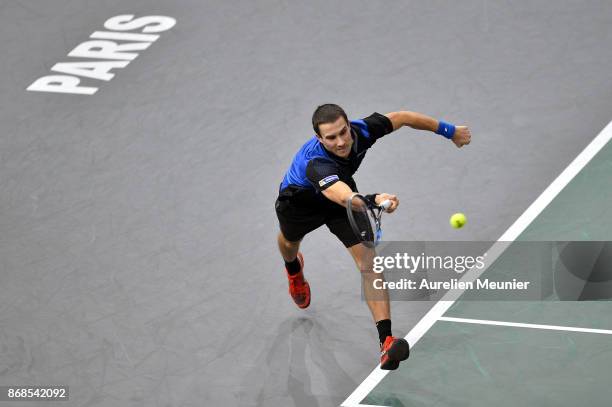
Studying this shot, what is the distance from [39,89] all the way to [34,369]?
14.4ft

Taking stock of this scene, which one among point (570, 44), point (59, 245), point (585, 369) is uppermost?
point (570, 44)

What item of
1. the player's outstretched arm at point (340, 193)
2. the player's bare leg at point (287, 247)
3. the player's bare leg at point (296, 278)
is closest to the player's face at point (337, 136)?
the player's outstretched arm at point (340, 193)

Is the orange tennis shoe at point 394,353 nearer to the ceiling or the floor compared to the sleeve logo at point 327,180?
nearer to the floor

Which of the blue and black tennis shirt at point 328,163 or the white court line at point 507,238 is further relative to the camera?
the white court line at point 507,238

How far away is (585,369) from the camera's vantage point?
22.7 ft

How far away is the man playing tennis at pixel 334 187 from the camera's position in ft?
21.6

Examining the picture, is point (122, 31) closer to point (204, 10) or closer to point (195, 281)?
point (204, 10)

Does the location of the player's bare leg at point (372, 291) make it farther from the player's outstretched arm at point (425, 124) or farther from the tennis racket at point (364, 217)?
the player's outstretched arm at point (425, 124)

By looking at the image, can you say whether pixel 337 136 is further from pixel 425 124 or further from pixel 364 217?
pixel 425 124

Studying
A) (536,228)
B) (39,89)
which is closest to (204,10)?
(39,89)

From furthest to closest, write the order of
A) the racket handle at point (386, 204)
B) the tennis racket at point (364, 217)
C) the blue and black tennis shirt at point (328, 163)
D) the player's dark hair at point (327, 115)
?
the blue and black tennis shirt at point (328, 163)
the player's dark hair at point (327, 115)
the tennis racket at point (364, 217)
the racket handle at point (386, 204)

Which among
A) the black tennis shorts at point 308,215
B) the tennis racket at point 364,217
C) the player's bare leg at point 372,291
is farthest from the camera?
the black tennis shorts at point 308,215

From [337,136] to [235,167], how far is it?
10.4 feet

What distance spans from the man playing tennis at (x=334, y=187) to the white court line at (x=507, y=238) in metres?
0.50
